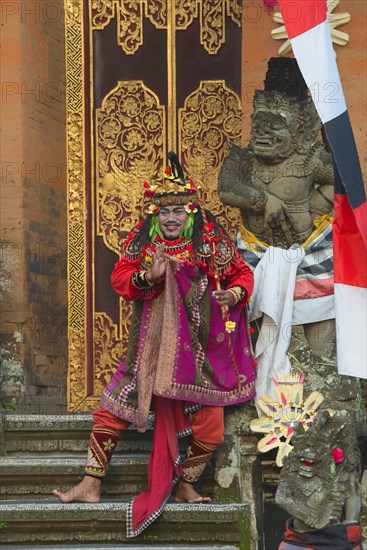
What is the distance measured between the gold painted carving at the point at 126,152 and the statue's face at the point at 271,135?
1.79m

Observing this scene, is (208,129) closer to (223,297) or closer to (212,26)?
(212,26)

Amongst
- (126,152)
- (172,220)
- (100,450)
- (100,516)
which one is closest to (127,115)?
(126,152)

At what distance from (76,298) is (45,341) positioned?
0.89 metres

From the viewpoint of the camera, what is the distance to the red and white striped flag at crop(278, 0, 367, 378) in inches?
271

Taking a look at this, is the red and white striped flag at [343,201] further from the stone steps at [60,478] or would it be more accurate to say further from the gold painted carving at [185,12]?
the gold painted carving at [185,12]

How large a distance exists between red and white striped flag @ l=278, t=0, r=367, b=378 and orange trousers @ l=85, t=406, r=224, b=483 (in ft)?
2.84

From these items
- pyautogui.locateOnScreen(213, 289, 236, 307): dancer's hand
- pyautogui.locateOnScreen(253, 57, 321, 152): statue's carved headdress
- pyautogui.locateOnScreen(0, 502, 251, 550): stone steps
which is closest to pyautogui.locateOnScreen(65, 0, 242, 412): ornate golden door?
pyautogui.locateOnScreen(253, 57, 321, 152): statue's carved headdress

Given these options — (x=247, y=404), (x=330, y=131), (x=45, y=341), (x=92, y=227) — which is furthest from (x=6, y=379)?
(x=330, y=131)

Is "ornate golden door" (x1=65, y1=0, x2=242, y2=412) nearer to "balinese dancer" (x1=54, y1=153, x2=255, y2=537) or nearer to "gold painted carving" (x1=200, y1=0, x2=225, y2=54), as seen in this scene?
"gold painted carving" (x1=200, y1=0, x2=225, y2=54)

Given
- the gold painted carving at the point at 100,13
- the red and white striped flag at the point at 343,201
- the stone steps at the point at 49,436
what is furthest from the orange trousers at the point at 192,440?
the gold painted carving at the point at 100,13

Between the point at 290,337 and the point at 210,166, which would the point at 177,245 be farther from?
the point at 210,166

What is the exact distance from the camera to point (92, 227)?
9.46 m

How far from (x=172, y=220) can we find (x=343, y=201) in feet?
3.38

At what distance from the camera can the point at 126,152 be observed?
954cm
